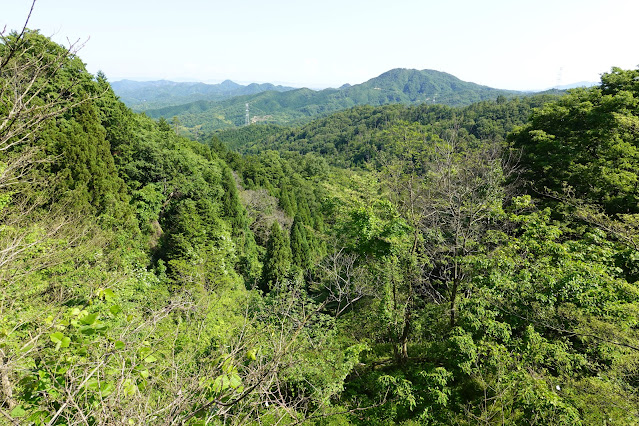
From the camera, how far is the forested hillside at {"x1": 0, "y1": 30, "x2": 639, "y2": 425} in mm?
1979

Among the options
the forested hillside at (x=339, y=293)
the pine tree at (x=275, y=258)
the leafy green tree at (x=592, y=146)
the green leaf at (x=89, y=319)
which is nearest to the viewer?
the green leaf at (x=89, y=319)

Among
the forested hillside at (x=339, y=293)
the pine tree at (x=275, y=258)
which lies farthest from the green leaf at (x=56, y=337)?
the pine tree at (x=275, y=258)

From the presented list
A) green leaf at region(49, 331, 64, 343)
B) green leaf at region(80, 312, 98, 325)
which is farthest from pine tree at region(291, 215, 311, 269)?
green leaf at region(49, 331, 64, 343)

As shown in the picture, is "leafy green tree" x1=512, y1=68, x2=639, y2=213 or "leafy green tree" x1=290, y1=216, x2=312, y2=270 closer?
"leafy green tree" x1=512, y1=68, x2=639, y2=213

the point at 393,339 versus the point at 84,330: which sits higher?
the point at 84,330

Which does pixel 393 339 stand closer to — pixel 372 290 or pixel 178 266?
pixel 372 290

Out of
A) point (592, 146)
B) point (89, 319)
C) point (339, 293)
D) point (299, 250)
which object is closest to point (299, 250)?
point (299, 250)

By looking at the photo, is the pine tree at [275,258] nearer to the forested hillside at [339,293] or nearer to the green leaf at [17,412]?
the forested hillside at [339,293]

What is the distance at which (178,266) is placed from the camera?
45.4 feet

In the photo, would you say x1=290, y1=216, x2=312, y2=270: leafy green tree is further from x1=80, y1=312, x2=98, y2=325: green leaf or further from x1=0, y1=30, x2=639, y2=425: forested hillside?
x1=80, y1=312, x2=98, y2=325: green leaf

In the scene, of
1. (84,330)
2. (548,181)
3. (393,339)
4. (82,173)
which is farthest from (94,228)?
(548,181)

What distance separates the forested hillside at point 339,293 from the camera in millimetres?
1979

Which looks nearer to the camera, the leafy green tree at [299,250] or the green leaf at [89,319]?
the green leaf at [89,319]

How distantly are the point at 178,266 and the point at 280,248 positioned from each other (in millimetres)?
7053
